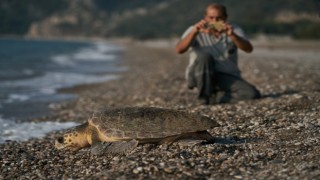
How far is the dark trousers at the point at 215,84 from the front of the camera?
7.81m

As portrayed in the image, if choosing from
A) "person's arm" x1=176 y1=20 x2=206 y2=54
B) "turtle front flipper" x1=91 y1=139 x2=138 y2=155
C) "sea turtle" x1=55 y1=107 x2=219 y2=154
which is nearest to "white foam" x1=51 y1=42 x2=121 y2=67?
"person's arm" x1=176 y1=20 x2=206 y2=54

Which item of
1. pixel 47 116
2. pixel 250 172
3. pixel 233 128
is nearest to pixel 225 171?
pixel 250 172

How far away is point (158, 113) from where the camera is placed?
17.1 ft

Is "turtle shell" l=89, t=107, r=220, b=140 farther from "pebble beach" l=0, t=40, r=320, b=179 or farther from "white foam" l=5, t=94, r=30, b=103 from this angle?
"white foam" l=5, t=94, r=30, b=103

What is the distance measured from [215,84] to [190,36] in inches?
48.4

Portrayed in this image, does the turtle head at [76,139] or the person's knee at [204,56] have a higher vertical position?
the person's knee at [204,56]

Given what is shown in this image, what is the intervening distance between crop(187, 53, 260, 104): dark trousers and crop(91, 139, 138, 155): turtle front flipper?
307 cm

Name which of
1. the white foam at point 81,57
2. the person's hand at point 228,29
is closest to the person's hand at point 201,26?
the person's hand at point 228,29

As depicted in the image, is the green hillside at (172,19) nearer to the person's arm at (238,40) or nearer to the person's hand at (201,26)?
the person's arm at (238,40)

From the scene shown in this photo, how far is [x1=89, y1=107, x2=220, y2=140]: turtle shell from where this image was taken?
16.5 feet

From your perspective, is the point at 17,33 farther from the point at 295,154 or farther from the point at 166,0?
the point at 295,154

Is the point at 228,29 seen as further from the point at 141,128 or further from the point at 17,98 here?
the point at 17,98

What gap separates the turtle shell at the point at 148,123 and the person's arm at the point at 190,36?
91.5 inches

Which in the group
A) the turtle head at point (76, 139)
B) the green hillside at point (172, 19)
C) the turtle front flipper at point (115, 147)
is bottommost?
the turtle front flipper at point (115, 147)
